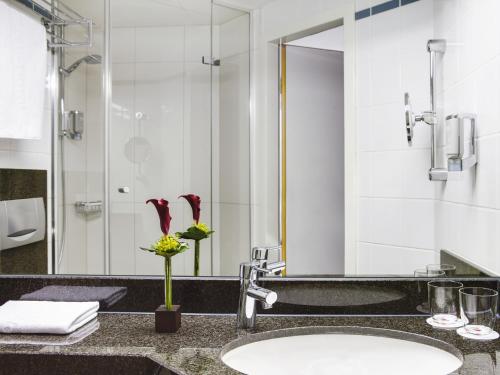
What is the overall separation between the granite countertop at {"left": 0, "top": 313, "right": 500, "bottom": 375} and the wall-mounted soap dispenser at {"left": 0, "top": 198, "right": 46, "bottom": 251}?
0.34 m

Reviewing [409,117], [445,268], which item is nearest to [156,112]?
[409,117]

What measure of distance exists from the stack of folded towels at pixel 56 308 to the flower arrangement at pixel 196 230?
246mm

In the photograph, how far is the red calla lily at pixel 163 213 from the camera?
1.31 m

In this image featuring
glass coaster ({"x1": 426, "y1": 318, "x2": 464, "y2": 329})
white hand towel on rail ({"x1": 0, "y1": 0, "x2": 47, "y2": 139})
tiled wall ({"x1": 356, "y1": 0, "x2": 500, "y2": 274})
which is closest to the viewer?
glass coaster ({"x1": 426, "y1": 318, "x2": 464, "y2": 329})

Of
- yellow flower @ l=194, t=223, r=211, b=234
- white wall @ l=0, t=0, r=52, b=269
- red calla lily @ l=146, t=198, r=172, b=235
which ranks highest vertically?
white wall @ l=0, t=0, r=52, b=269

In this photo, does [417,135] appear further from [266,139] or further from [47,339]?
[47,339]

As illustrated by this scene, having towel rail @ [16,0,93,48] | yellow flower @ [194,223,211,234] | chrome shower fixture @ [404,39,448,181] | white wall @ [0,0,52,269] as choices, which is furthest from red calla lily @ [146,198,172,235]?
chrome shower fixture @ [404,39,448,181]

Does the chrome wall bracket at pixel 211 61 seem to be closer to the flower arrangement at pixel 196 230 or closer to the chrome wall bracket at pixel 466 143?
the flower arrangement at pixel 196 230

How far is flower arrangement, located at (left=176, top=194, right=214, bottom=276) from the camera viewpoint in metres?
1.41

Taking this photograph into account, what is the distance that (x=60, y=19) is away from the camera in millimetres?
1430

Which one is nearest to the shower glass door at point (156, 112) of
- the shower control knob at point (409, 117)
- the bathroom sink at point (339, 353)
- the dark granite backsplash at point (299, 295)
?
the dark granite backsplash at point (299, 295)

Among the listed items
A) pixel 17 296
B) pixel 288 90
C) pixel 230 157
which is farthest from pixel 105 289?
pixel 288 90

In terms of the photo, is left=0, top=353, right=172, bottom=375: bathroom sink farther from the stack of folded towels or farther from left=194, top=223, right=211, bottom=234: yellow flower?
left=194, top=223, right=211, bottom=234: yellow flower

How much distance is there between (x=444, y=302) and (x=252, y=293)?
534mm
